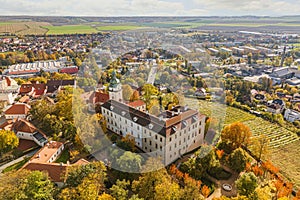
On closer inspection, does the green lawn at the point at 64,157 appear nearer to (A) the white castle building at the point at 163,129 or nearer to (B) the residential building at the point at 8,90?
(A) the white castle building at the point at 163,129

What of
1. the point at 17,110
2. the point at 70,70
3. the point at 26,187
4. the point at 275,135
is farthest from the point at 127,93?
the point at 70,70

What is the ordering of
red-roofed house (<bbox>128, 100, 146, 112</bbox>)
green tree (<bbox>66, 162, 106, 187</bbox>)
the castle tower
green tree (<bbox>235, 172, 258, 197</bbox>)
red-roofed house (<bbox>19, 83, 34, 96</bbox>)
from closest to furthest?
green tree (<bbox>66, 162, 106, 187</bbox>) < green tree (<bbox>235, 172, 258, 197</bbox>) < the castle tower < red-roofed house (<bbox>128, 100, 146, 112</bbox>) < red-roofed house (<bbox>19, 83, 34, 96</bbox>)

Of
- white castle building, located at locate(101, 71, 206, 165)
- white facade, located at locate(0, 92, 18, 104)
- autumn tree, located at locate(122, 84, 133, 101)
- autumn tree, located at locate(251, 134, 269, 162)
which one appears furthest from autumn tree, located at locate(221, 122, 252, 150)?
white facade, located at locate(0, 92, 18, 104)

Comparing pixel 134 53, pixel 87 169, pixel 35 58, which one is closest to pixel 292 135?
pixel 87 169

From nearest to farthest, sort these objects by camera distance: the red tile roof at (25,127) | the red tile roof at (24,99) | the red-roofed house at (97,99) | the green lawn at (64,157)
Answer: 1. the green lawn at (64,157)
2. the red tile roof at (25,127)
3. the red-roofed house at (97,99)
4. the red tile roof at (24,99)

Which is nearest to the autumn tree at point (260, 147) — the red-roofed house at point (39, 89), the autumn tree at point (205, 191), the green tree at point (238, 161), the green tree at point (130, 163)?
the green tree at point (238, 161)

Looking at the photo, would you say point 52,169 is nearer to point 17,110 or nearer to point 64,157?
point 64,157

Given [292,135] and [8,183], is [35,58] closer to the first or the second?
[8,183]

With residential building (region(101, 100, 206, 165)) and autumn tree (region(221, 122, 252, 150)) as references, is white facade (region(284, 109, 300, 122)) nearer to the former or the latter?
autumn tree (region(221, 122, 252, 150))
